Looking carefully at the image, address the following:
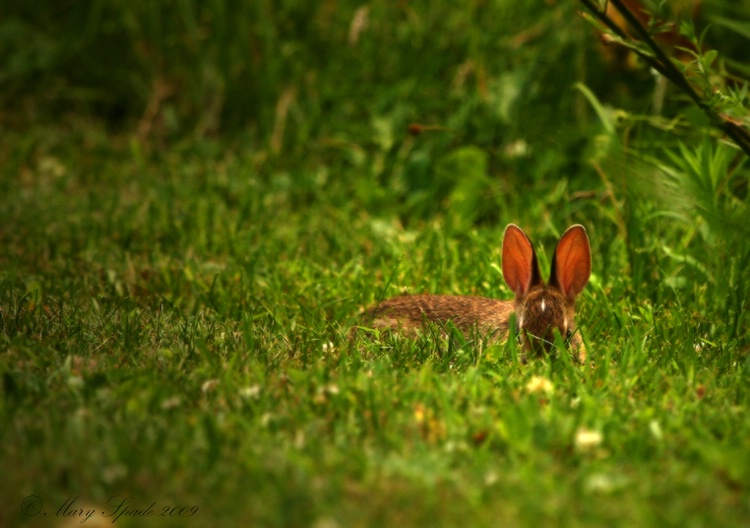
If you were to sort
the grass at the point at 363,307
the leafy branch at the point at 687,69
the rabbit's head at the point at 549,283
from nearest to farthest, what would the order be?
the grass at the point at 363,307 < the leafy branch at the point at 687,69 < the rabbit's head at the point at 549,283

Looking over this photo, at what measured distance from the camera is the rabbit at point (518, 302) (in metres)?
4.09

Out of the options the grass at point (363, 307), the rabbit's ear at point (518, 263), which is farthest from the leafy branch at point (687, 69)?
the rabbit's ear at point (518, 263)

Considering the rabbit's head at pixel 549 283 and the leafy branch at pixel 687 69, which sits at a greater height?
the leafy branch at pixel 687 69

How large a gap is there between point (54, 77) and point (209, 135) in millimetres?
1457

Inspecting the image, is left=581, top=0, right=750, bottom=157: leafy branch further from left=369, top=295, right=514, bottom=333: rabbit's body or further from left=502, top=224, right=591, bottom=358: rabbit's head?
left=369, top=295, right=514, bottom=333: rabbit's body

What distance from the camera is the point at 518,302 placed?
4.35 m

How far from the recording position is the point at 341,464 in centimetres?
281

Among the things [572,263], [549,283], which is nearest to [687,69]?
[572,263]

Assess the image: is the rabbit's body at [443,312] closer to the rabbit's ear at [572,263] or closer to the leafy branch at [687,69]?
the rabbit's ear at [572,263]

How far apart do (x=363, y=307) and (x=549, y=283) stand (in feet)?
2.76

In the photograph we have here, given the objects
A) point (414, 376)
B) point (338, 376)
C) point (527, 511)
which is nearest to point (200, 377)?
point (338, 376)

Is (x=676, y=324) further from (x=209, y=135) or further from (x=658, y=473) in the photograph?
(x=209, y=135)

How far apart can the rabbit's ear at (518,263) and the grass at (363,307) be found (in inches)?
12.6

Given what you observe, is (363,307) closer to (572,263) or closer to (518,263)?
(518,263)
